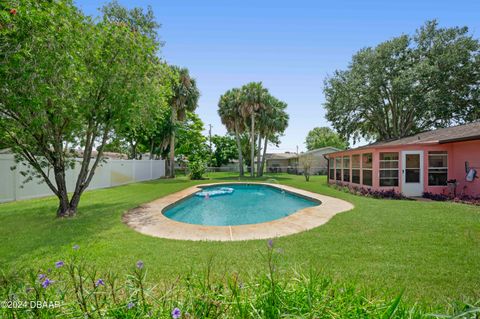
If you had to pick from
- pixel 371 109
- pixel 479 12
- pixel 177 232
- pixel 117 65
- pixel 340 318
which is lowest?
pixel 177 232

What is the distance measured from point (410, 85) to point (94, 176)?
76.5ft

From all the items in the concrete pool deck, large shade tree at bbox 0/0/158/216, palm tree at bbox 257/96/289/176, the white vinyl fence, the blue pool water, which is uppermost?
palm tree at bbox 257/96/289/176

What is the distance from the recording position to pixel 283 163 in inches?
1657

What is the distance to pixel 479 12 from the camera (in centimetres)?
1067

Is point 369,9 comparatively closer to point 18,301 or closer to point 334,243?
point 334,243

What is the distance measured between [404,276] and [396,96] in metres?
20.4

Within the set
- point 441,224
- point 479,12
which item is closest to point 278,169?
point 479,12

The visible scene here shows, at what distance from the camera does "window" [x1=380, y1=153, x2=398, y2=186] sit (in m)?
11.9

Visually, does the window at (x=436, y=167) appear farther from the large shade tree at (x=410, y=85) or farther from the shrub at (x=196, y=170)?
the shrub at (x=196, y=170)

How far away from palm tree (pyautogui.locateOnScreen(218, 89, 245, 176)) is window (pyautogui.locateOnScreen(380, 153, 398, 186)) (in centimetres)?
1524

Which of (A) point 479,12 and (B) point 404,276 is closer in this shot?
(B) point 404,276

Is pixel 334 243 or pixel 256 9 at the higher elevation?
pixel 256 9

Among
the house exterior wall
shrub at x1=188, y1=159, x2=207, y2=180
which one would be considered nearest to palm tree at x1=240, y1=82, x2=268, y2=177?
shrub at x1=188, y1=159, x2=207, y2=180

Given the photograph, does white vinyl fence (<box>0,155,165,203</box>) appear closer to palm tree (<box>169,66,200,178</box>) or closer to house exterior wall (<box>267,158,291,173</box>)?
palm tree (<box>169,66,200,178</box>)
